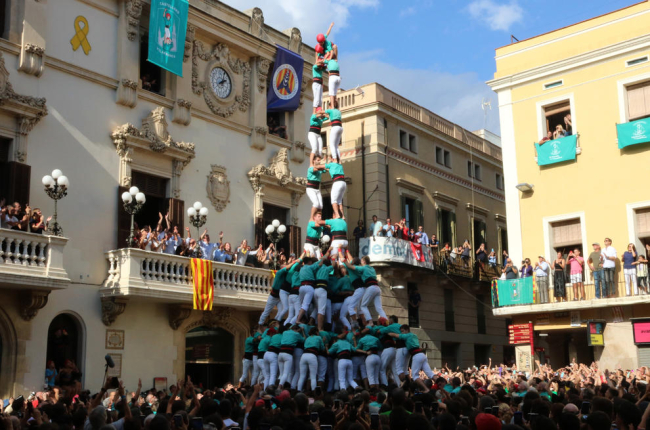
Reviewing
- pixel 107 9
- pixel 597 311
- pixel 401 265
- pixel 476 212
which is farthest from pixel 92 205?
pixel 476 212

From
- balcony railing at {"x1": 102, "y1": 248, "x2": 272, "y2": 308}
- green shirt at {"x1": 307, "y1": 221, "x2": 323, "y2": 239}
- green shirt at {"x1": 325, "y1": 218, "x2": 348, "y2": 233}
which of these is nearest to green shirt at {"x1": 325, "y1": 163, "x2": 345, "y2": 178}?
green shirt at {"x1": 325, "y1": 218, "x2": 348, "y2": 233}

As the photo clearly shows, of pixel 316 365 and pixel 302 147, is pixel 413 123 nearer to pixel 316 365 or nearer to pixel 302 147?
pixel 302 147

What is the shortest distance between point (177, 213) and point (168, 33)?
6.06m

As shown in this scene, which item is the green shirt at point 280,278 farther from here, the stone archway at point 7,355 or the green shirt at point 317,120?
the stone archway at point 7,355

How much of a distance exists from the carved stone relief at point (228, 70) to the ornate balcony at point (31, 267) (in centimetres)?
883

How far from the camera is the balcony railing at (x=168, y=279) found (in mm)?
22547

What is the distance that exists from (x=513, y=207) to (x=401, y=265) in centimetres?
567

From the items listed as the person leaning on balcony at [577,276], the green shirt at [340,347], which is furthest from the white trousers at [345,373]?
the person leaning on balcony at [577,276]

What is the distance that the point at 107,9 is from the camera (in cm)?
2452

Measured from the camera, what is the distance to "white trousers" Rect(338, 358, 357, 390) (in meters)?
16.4

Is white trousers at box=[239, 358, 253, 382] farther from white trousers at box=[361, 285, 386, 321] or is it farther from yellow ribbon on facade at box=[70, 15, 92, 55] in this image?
yellow ribbon on facade at box=[70, 15, 92, 55]

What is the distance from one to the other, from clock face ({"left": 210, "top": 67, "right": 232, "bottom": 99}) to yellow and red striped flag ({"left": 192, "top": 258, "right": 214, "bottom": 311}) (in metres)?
7.08

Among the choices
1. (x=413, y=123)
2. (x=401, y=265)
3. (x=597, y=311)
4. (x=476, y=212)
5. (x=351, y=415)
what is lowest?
(x=351, y=415)

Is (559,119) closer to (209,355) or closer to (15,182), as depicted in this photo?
(209,355)
